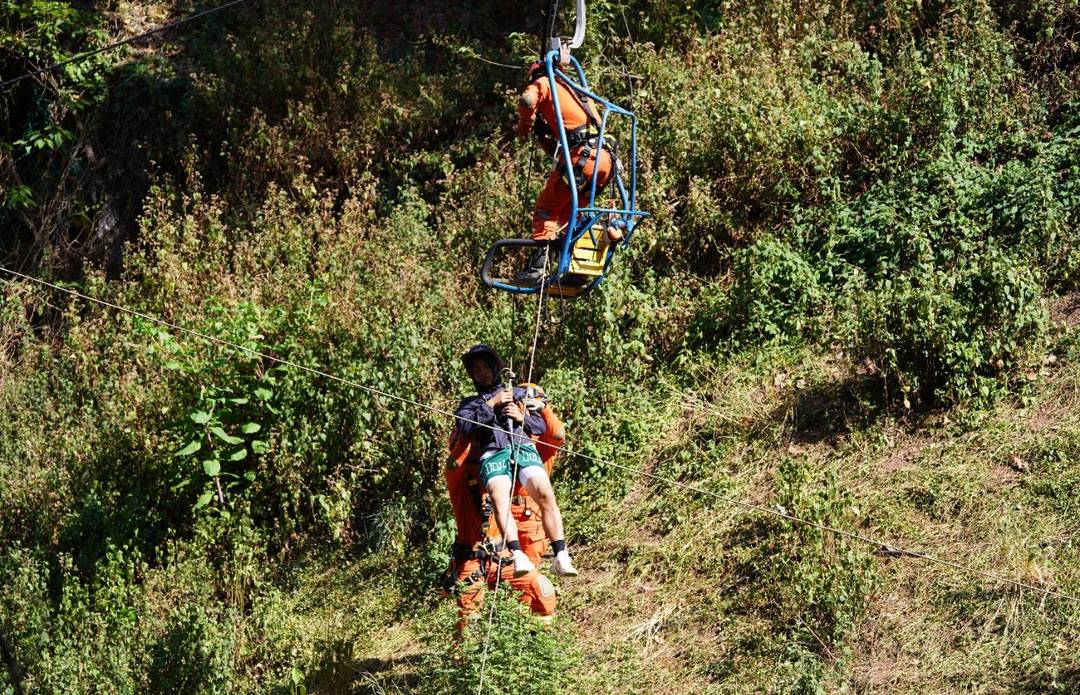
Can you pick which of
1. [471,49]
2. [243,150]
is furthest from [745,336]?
[243,150]

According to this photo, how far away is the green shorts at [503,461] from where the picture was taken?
768 cm

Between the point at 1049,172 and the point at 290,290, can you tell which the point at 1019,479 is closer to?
the point at 1049,172

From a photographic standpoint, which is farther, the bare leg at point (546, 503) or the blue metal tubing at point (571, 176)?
the blue metal tubing at point (571, 176)

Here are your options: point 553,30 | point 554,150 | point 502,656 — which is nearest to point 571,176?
point 554,150

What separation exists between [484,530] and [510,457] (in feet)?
1.80

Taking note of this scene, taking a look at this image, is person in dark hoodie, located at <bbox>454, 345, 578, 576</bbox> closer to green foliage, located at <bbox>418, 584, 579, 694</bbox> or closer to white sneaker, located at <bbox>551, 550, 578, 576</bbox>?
white sneaker, located at <bbox>551, 550, 578, 576</bbox>

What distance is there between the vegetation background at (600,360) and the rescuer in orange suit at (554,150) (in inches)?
61.0

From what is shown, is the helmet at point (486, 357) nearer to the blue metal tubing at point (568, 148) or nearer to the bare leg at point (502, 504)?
the bare leg at point (502, 504)

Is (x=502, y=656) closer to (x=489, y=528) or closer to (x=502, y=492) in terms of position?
(x=502, y=492)

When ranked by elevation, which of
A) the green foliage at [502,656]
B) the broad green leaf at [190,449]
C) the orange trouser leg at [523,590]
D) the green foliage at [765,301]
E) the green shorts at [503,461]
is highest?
the green foliage at [765,301]

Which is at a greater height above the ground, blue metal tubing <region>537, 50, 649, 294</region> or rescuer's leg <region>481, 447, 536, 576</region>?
blue metal tubing <region>537, 50, 649, 294</region>

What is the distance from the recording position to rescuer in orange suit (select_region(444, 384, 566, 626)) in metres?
7.64

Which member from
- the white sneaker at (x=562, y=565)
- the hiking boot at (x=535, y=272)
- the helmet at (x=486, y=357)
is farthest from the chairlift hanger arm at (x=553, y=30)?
the white sneaker at (x=562, y=565)

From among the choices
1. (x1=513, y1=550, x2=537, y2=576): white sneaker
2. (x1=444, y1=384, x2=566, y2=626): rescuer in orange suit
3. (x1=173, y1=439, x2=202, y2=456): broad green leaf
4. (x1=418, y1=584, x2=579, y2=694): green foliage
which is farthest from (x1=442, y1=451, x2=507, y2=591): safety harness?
(x1=173, y1=439, x2=202, y2=456): broad green leaf
